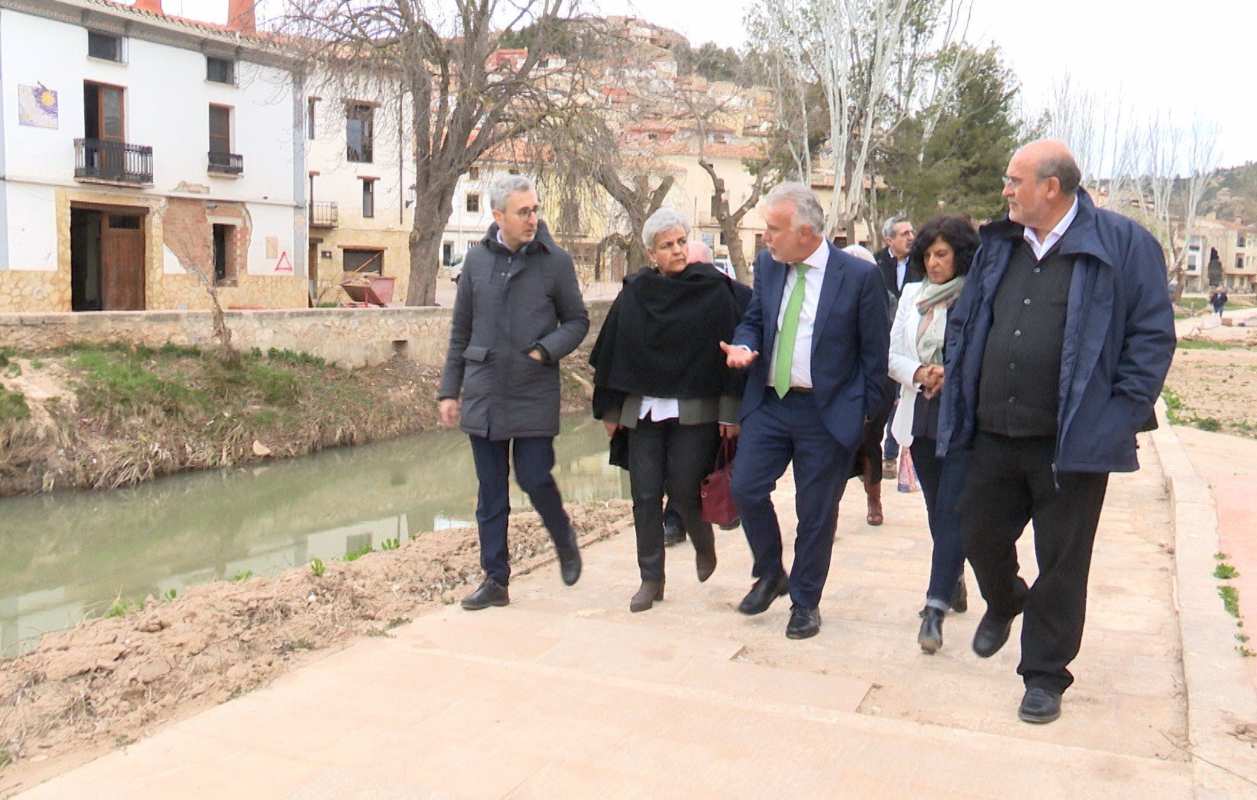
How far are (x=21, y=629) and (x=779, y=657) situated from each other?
737 cm

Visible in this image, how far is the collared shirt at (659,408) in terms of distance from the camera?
5.17 meters

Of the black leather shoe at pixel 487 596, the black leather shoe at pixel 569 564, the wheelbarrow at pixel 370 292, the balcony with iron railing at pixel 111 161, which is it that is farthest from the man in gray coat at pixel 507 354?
the wheelbarrow at pixel 370 292

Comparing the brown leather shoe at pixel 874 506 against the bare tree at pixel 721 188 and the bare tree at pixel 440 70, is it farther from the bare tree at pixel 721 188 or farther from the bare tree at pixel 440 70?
the bare tree at pixel 721 188

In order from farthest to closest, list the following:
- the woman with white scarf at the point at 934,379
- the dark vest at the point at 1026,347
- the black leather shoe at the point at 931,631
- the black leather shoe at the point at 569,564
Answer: the black leather shoe at the point at 569,564 < the woman with white scarf at the point at 934,379 < the black leather shoe at the point at 931,631 < the dark vest at the point at 1026,347

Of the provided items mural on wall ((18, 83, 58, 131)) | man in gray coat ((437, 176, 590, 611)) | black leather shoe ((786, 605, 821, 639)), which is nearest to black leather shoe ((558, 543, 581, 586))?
man in gray coat ((437, 176, 590, 611))

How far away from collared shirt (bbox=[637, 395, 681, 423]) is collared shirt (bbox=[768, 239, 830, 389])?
0.50 meters

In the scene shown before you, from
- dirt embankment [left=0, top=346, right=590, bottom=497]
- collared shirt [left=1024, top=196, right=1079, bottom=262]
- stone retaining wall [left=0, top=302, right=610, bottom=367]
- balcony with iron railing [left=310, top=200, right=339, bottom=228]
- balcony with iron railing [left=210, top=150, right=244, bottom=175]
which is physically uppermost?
balcony with iron railing [left=210, top=150, right=244, bottom=175]

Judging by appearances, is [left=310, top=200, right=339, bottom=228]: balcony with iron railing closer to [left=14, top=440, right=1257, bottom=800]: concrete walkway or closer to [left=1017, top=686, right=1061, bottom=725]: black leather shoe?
[left=14, top=440, right=1257, bottom=800]: concrete walkway

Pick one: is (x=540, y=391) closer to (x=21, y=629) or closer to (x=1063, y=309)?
(x=1063, y=309)

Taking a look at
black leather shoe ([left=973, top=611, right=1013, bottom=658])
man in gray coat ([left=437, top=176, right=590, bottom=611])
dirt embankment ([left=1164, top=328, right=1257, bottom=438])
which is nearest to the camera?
black leather shoe ([left=973, top=611, right=1013, bottom=658])

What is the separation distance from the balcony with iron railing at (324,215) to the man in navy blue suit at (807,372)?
39.7 metres

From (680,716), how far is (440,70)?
847 inches

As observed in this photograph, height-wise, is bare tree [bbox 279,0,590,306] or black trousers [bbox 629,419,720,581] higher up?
bare tree [bbox 279,0,590,306]

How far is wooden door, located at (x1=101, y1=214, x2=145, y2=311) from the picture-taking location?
85.6ft
